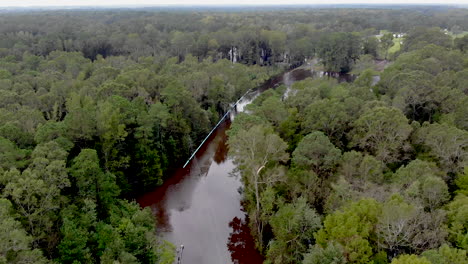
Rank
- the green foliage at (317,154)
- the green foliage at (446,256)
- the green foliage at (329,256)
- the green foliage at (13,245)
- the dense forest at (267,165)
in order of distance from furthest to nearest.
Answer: the green foliage at (317,154) < the dense forest at (267,165) < the green foliage at (13,245) < the green foliage at (329,256) < the green foliage at (446,256)

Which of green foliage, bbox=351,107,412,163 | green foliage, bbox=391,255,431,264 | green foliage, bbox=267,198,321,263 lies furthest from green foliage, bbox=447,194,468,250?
green foliage, bbox=351,107,412,163

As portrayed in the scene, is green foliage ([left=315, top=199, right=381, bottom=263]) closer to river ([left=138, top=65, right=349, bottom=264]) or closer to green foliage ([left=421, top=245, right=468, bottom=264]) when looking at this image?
green foliage ([left=421, top=245, right=468, bottom=264])

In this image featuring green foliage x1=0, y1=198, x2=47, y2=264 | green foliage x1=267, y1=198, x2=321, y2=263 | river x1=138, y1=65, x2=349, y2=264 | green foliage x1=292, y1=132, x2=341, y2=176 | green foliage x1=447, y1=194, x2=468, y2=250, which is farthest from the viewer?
river x1=138, y1=65, x2=349, y2=264

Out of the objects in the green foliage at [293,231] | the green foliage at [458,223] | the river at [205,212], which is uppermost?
the green foliage at [458,223]

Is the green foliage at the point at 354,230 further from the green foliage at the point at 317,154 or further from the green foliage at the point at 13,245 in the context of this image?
the green foliage at the point at 13,245

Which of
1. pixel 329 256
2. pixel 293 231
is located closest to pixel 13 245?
pixel 293 231

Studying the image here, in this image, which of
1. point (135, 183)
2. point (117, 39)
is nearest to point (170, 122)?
point (135, 183)

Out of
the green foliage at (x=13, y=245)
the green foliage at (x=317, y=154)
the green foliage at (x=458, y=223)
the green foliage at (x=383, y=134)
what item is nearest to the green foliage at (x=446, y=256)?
the green foliage at (x=458, y=223)

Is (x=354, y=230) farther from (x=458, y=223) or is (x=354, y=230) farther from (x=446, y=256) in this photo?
(x=458, y=223)

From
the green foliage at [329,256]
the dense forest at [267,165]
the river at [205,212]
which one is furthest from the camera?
the river at [205,212]

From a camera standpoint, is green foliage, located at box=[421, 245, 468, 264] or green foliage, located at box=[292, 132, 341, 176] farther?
green foliage, located at box=[292, 132, 341, 176]
